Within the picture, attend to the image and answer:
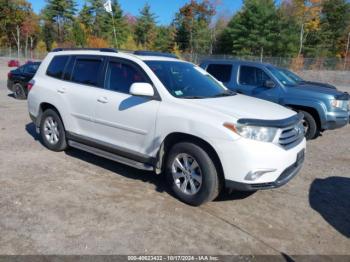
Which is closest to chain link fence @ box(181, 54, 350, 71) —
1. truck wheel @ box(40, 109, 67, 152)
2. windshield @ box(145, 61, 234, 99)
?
truck wheel @ box(40, 109, 67, 152)

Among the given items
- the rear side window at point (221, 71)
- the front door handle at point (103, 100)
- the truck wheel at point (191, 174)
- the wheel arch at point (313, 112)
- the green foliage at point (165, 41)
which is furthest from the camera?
the green foliage at point (165, 41)

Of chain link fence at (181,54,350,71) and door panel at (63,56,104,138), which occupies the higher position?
chain link fence at (181,54,350,71)

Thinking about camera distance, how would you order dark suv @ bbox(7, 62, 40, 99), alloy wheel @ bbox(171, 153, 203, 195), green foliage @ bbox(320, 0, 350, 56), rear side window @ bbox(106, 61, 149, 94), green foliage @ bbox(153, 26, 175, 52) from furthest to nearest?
1. green foliage @ bbox(153, 26, 175, 52)
2. green foliage @ bbox(320, 0, 350, 56)
3. dark suv @ bbox(7, 62, 40, 99)
4. rear side window @ bbox(106, 61, 149, 94)
5. alloy wheel @ bbox(171, 153, 203, 195)

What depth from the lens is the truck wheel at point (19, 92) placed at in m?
13.3

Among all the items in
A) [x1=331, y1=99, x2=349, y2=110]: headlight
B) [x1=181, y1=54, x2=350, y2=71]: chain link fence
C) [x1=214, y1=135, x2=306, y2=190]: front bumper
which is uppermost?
[x1=181, y1=54, x2=350, y2=71]: chain link fence

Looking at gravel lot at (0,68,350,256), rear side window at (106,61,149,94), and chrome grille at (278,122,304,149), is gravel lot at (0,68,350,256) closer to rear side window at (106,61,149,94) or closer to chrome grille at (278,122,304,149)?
chrome grille at (278,122,304,149)

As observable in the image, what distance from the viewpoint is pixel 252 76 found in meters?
8.76

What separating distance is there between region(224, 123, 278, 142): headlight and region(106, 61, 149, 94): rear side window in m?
1.55

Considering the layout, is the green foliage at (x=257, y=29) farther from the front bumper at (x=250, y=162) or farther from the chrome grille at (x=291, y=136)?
the front bumper at (x=250, y=162)

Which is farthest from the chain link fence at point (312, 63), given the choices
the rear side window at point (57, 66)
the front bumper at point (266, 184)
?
the front bumper at point (266, 184)

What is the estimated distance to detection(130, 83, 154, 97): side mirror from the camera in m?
4.35

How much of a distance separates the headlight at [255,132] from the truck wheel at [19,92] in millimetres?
11594

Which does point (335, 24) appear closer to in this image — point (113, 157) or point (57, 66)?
point (57, 66)

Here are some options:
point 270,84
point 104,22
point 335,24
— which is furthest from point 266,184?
point 104,22
